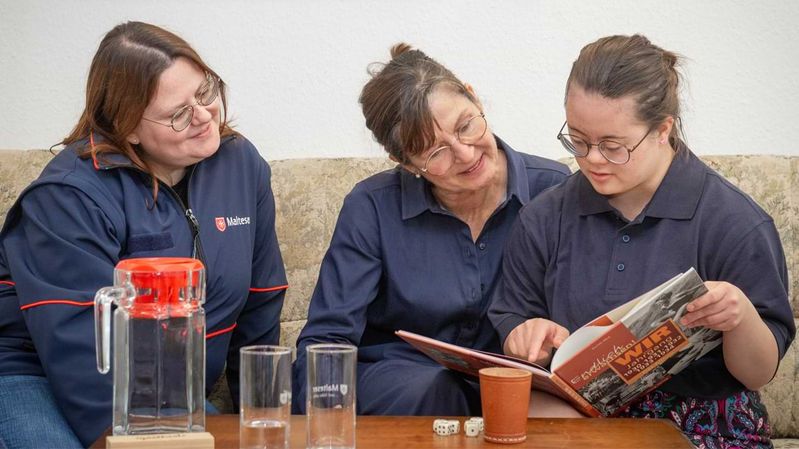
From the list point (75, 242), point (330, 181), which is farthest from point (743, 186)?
point (75, 242)

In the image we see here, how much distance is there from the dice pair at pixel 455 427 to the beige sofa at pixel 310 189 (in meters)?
0.99

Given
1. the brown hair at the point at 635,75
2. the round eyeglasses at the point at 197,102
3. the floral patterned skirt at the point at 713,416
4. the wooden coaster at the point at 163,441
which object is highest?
the brown hair at the point at 635,75

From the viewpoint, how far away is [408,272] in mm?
2016

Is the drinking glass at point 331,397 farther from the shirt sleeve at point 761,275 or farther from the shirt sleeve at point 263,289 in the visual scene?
the shirt sleeve at point 263,289

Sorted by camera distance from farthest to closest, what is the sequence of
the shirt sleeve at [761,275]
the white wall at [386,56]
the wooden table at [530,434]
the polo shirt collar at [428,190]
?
the white wall at [386,56] → the polo shirt collar at [428,190] → the shirt sleeve at [761,275] → the wooden table at [530,434]

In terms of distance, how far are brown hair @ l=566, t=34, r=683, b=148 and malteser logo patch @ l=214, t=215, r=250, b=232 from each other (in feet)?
2.48

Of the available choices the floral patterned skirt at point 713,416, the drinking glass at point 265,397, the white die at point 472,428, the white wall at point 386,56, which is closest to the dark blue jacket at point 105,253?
the white wall at point 386,56

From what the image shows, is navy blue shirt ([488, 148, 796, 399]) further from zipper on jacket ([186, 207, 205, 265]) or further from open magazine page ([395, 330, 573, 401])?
zipper on jacket ([186, 207, 205, 265])

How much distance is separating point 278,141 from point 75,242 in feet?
3.04

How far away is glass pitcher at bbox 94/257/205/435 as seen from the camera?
1.19 m

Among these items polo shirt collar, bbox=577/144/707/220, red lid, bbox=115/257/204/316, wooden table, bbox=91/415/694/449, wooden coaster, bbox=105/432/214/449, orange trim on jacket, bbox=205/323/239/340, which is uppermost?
polo shirt collar, bbox=577/144/707/220

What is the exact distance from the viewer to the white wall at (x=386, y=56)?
2578 mm

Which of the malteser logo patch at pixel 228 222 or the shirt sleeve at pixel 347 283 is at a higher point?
the malteser logo patch at pixel 228 222

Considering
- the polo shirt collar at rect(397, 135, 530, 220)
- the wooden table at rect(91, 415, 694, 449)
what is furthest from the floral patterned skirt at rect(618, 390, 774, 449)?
the polo shirt collar at rect(397, 135, 530, 220)
